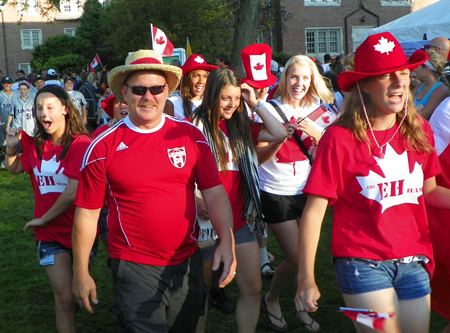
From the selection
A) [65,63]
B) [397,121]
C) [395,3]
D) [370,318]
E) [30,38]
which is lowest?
[370,318]

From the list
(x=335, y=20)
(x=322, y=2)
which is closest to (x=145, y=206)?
(x=322, y=2)

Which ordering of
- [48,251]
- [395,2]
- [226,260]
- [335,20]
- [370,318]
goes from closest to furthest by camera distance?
[370,318] → [226,260] → [48,251] → [335,20] → [395,2]

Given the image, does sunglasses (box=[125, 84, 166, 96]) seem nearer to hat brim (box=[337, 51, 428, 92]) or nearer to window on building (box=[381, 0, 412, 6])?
hat brim (box=[337, 51, 428, 92])

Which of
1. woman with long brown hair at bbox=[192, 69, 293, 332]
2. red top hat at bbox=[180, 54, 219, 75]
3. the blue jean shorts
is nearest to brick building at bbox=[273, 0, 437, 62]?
red top hat at bbox=[180, 54, 219, 75]

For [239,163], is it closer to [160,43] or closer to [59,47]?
[160,43]

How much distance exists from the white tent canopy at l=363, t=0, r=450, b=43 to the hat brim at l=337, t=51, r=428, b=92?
14024 mm

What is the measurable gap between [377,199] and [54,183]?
2447 millimetres

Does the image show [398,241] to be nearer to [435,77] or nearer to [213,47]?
[435,77]

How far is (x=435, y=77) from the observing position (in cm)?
541

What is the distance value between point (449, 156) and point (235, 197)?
154cm

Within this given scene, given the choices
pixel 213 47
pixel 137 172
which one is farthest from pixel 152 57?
pixel 213 47

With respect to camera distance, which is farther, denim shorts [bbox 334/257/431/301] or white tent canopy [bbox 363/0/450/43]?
white tent canopy [bbox 363/0/450/43]

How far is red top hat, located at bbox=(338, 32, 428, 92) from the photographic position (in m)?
2.75

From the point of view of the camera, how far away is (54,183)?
405 cm
